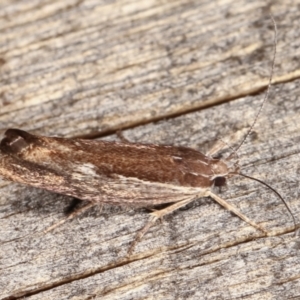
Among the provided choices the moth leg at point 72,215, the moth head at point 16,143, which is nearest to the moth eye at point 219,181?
the moth leg at point 72,215

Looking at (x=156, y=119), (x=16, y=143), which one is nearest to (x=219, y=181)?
(x=156, y=119)

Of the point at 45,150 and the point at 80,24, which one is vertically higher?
the point at 80,24

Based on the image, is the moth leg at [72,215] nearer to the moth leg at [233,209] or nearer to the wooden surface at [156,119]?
the wooden surface at [156,119]

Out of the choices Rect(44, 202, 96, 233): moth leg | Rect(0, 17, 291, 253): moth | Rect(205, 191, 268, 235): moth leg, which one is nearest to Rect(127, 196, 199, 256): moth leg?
Rect(0, 17, 291, 253): moth

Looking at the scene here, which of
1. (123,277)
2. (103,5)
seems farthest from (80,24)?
(123,277)

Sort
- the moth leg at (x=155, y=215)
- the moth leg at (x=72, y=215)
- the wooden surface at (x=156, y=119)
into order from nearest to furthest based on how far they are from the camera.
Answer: the wooden surface at (x=156, y=119) < the moth leg at (x=155, y=215) < the moth leg at (x=72, y=215)

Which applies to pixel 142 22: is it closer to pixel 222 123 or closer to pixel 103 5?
pixel 103 5
